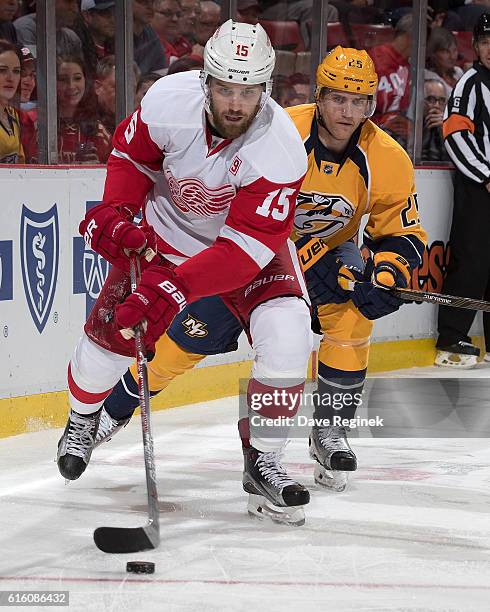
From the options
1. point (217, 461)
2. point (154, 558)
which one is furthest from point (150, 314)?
point (217, 461)

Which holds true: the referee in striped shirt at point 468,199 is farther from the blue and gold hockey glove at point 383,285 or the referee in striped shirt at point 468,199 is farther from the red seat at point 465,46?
the blue and gold hockey glove at point 383,285

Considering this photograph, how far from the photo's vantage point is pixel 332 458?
357cm

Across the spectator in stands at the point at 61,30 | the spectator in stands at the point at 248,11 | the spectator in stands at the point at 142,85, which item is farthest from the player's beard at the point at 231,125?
the spectator in stands at the point at 248,11

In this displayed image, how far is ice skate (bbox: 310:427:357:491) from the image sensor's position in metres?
3.55

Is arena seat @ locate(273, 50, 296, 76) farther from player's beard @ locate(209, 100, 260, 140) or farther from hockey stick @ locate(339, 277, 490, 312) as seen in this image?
player's beard @ locate(209, 100, 260, 140)

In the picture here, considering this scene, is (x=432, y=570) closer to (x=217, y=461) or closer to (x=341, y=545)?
(x=341, y=545)

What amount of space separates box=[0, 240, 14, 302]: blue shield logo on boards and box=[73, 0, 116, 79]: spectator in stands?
1.01 m

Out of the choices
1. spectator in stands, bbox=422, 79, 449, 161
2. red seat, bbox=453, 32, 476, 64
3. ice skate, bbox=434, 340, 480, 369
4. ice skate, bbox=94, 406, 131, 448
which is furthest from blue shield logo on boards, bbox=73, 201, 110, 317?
red seat, bbox=453, 32, 476, 64

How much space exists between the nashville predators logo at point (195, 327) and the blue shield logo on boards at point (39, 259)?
3.27 ft

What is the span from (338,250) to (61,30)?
5.17 feet

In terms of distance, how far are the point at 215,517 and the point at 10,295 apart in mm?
1316

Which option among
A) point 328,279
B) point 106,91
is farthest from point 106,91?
point 328,279

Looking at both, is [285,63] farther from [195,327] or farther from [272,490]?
[272,490]

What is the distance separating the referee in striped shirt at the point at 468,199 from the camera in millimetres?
5910
